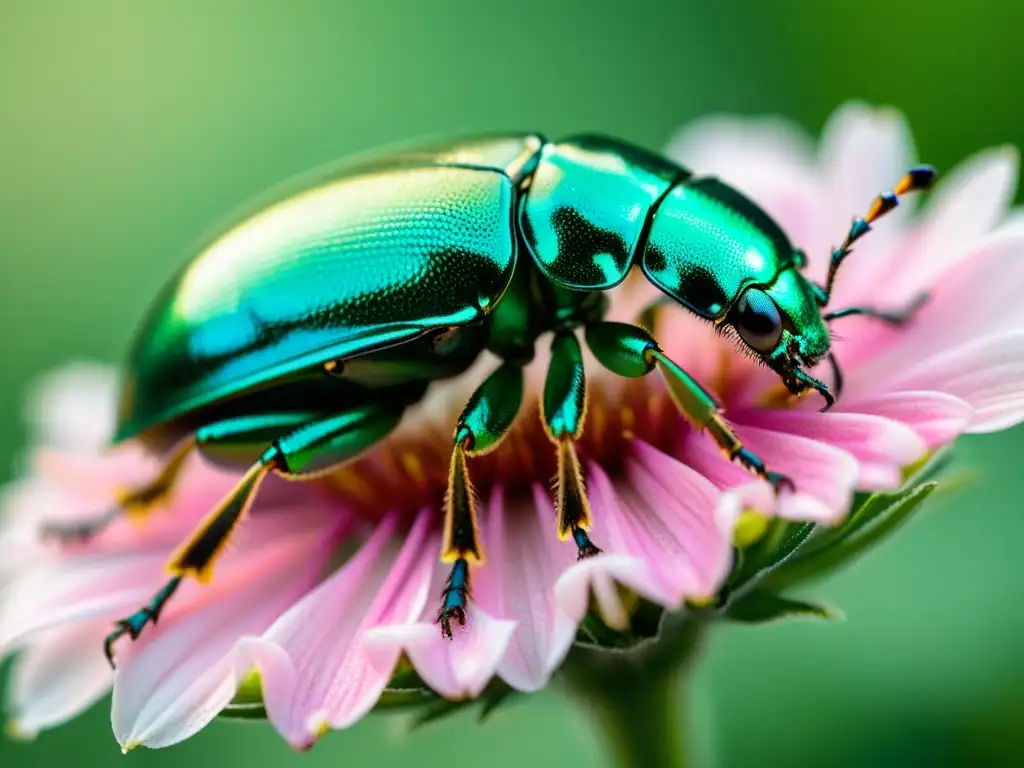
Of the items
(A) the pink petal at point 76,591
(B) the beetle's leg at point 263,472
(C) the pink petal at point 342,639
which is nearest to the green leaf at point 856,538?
(C) the pink petal at point 342,639

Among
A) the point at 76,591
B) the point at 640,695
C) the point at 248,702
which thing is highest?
the point at 248,702

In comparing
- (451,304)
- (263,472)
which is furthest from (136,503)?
(451,304)

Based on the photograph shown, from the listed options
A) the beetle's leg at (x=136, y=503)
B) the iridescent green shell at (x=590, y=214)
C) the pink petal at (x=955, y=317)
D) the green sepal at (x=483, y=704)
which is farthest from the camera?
the beetle's leg at (x=136, y=503)

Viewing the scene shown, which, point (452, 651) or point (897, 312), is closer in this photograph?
point (452, 651)

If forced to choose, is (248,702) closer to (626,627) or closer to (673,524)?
(626,627)

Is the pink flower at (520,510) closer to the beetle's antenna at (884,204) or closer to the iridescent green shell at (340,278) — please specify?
the beetle's antenna at (884,204)

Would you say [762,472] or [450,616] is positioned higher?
[762,472]
